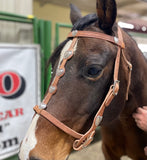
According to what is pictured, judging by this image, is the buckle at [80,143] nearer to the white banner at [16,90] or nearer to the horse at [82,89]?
the horse at [82,89]

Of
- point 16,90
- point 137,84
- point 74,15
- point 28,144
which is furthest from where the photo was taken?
point 16,90

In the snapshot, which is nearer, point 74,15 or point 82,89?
point 82,89

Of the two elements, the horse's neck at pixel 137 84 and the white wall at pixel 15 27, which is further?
the white wall at pixel 15 27

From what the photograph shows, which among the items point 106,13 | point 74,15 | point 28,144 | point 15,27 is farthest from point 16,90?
point 106,13

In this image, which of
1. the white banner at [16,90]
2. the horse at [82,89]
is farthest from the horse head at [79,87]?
the white banner at [16,90]

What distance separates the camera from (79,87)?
668 mm

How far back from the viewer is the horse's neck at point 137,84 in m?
0.89

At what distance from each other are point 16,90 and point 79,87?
3.33 ft

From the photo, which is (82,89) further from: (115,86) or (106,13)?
(106,13)

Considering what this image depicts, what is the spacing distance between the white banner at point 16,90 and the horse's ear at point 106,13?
97cm

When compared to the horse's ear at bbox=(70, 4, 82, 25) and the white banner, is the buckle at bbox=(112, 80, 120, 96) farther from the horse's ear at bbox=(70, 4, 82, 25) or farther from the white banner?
the white banner

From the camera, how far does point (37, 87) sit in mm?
1668

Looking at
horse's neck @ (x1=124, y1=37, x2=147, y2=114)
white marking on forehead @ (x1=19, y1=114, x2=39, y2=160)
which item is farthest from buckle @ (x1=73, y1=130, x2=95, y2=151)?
horse's neck @ (x1=124, y1=37, x2=147, y2=114)

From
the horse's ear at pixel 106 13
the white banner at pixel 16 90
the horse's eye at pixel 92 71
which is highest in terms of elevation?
the horse's ear at pixel 106 13
